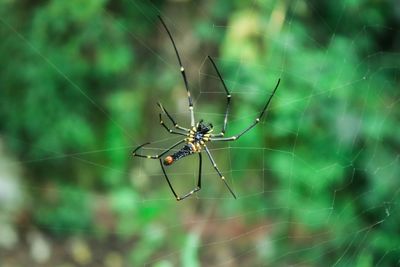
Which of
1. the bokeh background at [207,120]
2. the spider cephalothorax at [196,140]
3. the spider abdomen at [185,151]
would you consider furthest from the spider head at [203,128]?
the bokeh background at [207,120]

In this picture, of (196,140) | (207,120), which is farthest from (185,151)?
(207,120)

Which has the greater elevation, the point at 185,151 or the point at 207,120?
the point at 207,120

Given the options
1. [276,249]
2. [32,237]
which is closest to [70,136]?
[32,237]

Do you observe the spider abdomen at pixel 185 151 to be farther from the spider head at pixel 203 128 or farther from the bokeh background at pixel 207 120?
the bokeh background at pixel 207 120

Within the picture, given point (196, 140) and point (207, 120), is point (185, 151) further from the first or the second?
point (207, 120)

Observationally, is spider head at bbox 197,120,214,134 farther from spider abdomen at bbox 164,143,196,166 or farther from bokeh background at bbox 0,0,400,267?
bokeh background at bbox 0,0,400,267

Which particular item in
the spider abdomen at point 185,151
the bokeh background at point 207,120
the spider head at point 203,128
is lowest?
the spider abdomen at point 185,151

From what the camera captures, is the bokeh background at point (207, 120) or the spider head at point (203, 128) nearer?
the spider head at point (203, 128)

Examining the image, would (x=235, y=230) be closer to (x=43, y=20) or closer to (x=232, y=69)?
(x=232, y=69)
